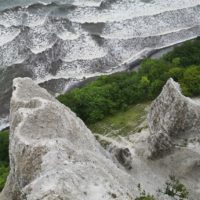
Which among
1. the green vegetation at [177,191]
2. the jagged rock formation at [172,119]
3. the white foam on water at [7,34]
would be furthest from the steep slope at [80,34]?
the green vegetation at [177,191]

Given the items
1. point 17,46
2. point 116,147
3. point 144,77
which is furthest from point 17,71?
point 116,147

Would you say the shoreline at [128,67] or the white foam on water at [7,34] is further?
the white foam on water at [7,34]

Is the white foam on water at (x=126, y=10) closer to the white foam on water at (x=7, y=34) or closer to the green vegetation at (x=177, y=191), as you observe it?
the white foam on water at (x=7, y=34)

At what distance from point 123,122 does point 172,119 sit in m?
12.3

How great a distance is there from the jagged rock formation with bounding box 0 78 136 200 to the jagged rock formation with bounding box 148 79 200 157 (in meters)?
5.43

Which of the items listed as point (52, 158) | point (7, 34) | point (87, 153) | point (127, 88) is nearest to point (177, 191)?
point (87, 153)

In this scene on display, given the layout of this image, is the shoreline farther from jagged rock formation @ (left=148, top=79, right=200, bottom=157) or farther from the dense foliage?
jagged rock formation @ (left=148, top=79, right=200, bottom=157)

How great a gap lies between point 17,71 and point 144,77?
14.8 metres

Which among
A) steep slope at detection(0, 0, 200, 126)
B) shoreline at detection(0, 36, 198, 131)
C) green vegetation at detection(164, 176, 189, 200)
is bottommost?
green vegetation at detection(164, 176, 189, 200)

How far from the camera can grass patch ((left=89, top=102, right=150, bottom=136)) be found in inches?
1891

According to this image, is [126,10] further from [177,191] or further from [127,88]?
[177,191]

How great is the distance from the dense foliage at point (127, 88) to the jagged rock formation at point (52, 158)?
1598 centimetres

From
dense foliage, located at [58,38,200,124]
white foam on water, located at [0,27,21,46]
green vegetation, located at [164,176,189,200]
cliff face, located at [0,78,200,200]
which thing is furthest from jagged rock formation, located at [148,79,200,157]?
white foam on water, located at [0,27,21,46]

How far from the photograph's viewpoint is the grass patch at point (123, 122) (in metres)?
48.0
